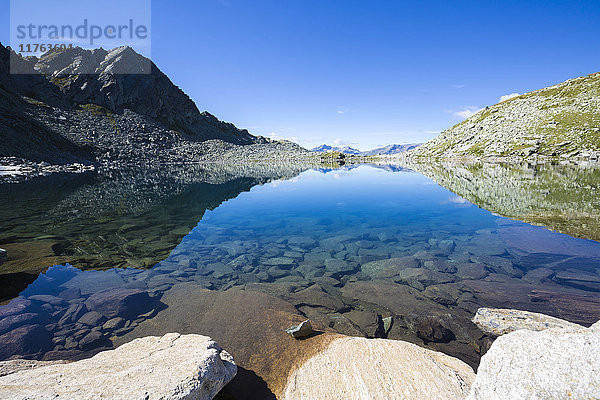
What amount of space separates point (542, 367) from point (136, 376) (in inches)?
249

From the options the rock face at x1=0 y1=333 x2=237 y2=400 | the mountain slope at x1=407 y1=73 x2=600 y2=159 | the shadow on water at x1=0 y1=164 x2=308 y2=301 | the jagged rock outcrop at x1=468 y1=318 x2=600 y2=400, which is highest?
the mountain slope at x1=407 y1=73 x2=600 y2=159

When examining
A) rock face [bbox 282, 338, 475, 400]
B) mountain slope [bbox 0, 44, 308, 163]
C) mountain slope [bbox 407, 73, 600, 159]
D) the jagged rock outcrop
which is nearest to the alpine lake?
rock face [bbox 282, 338, 475, 400]

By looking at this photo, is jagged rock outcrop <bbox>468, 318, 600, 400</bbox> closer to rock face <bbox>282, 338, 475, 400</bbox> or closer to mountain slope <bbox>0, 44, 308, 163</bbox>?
rock face <bbox>282, 338, 475, 400</bbox>

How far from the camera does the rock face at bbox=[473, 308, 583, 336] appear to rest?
7730 millimetres

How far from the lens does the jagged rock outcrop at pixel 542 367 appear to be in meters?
3.03

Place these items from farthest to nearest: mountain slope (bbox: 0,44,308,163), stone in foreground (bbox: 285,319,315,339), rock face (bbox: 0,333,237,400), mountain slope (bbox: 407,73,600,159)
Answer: mountain slope (bbox: 407,73,600,159) → mountain slope (bbox: 0,44,308,163) → stone in foreground (bbox: 285,319,315,339) → rock face (bbox: 0,333,237,400)

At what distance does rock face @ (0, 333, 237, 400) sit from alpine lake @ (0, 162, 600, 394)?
1894 mm

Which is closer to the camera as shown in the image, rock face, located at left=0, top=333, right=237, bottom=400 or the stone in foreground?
rock face, located at left=0, top=333, right=237, bottom=400

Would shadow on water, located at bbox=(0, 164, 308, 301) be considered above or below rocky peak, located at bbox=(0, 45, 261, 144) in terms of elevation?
→ below

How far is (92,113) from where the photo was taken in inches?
5635

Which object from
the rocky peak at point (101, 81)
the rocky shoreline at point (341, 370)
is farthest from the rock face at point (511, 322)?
the rocky peak at point (101, 81)

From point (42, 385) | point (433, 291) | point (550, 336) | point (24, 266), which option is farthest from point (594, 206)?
point (24, 266)

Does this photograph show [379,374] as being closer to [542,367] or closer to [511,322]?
[542,367]

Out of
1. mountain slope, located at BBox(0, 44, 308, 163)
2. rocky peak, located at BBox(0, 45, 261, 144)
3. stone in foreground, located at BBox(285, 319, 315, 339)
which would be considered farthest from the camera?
rocky peak, located at BBox(0, 45, 261, 144)
